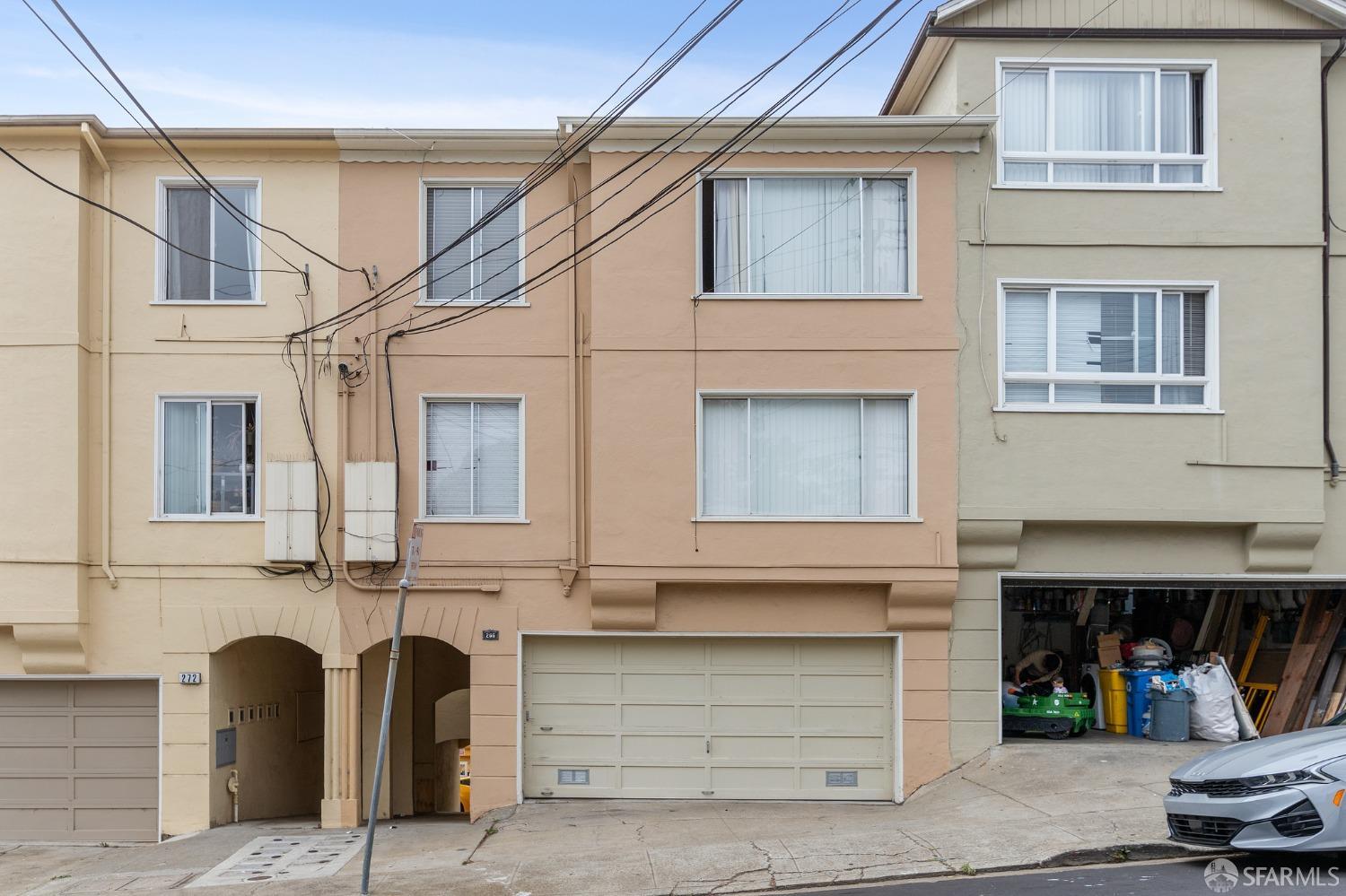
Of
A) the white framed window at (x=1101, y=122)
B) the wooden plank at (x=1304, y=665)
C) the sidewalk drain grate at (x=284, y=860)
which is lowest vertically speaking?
the sidewalk drain grate at (x=284, y=860)

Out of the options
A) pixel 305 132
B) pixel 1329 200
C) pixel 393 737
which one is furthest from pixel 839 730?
pixel 305 132

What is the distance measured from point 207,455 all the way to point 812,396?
24.3ft

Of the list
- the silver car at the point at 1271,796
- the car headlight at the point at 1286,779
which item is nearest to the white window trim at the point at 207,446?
the silver car at the point at 1271,796

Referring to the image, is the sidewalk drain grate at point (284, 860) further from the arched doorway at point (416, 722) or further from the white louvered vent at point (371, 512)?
the white louvered vent at point (371, 512)

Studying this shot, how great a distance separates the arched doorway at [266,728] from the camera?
16.1 m

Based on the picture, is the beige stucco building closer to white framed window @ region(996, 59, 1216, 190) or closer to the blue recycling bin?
white framed window @ region(996, 59, 1216, 190)

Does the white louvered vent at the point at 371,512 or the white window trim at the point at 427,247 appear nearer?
the white louvered vent at the point at 371,512

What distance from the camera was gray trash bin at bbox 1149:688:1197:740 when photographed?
50.8ft

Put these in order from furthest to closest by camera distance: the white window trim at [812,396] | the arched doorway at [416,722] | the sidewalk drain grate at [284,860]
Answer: the arched doorway at [416,722], the white window trim at [812,396], the sidewalk drain grate at [284,860]

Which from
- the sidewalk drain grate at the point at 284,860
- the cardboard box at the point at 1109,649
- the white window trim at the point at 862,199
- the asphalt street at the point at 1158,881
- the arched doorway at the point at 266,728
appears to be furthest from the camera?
the cardboard box at the point at 1109,649

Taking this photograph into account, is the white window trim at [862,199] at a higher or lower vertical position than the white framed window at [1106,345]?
higher

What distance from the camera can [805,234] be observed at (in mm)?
15602

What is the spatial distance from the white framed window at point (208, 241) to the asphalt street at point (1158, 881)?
1032cm

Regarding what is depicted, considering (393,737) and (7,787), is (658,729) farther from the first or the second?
(7,787)
